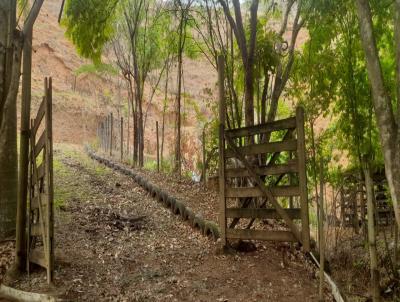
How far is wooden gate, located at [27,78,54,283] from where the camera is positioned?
5309 millimetres

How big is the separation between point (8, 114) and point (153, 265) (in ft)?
10.7

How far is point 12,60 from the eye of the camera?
6.60 meters

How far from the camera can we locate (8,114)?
6.89 m

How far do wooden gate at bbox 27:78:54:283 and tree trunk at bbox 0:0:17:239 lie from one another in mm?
541

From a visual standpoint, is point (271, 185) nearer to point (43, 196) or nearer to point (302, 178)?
point (302, 178)

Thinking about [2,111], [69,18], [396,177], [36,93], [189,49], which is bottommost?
[396,177]

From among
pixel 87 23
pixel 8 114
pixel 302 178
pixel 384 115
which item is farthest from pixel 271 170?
pixel 87 23

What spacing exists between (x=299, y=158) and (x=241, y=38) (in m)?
3.89

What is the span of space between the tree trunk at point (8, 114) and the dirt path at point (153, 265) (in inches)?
36.7

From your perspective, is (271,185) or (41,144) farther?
(271,185)

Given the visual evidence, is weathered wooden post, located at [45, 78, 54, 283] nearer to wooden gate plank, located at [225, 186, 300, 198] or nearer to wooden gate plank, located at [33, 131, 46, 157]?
wooden gate plank, located at [33, 131, 46, 157]

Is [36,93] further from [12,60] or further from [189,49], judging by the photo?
[12,60]

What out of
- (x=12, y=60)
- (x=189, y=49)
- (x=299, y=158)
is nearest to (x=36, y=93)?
(x=189, y=49)

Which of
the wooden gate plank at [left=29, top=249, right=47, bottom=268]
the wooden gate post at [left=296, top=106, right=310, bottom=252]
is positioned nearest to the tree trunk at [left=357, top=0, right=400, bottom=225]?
the wooden gate post at [left=296, top=106, right=310, bottom=252]
